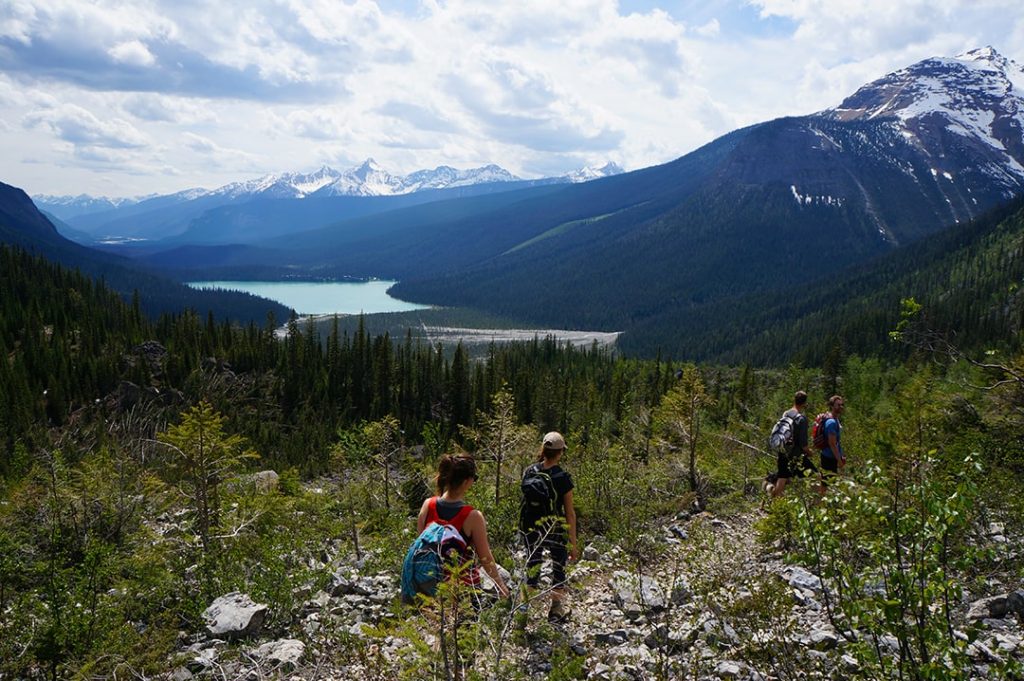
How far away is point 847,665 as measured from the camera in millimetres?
5160

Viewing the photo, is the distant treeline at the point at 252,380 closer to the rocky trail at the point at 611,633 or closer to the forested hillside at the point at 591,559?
the forested hillside at the point at 591,559

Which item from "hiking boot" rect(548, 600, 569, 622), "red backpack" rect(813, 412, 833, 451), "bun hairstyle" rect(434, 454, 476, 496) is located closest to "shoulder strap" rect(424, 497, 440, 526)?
"bun hairstyle" rect(434, 454, 476, 496)

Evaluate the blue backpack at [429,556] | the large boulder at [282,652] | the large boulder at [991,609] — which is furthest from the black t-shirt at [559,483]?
the large boulder at [991,609]

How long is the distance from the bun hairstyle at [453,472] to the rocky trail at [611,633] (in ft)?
3.86

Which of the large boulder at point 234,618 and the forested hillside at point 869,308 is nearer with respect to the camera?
the large boulder at point 234,618

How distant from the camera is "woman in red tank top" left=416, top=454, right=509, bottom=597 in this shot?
543 centimetres

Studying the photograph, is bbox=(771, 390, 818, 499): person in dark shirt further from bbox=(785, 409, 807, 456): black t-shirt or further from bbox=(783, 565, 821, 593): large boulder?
bbox=(783, 565, 821, 593): large boulder

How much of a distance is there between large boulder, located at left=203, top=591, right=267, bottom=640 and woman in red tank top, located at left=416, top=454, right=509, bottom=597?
10.9 ft

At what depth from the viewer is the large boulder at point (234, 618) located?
720 centimetres

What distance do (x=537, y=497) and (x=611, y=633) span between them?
1745 millimetres

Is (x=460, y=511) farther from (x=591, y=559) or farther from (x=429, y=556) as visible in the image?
(x=591, y=559)

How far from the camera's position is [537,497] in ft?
23.2

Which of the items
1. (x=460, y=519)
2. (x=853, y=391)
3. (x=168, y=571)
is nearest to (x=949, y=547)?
(x=460, y=519)

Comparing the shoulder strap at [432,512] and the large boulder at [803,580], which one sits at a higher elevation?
the shoulder strap at [432,512]
